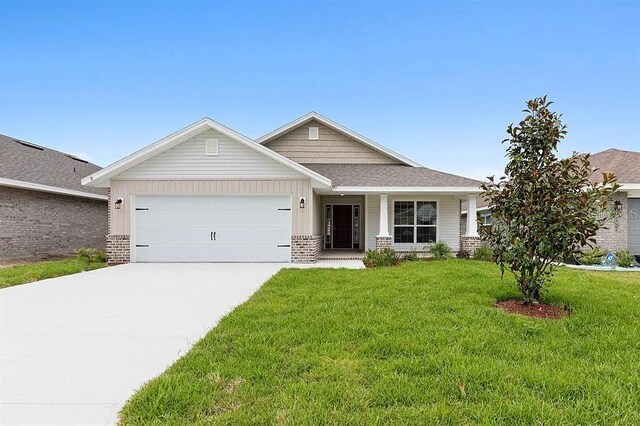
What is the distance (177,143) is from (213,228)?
3050 mm

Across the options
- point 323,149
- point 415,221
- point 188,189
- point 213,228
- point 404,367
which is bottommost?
point 404,367

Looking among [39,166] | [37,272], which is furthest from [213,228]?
[39,166]

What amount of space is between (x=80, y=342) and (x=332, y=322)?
10.0 feet

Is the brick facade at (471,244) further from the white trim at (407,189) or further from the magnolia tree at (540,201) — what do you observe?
the magnolia tree at (540,201)

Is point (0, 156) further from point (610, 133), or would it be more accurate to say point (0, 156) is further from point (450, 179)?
point (610, 133)

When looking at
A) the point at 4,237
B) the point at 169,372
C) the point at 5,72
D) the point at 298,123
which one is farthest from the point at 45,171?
the point at 169,372

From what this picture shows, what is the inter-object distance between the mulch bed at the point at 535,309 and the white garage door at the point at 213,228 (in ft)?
25.0

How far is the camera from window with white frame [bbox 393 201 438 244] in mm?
14672

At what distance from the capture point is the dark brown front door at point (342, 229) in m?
16.4

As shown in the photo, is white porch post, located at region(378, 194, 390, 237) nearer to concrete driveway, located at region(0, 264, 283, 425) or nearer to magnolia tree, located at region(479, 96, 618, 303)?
concrete driveway, located at region(0, 264, 283, 425)

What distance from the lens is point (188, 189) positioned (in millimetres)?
12031

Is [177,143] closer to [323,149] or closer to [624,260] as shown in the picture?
[323,149]

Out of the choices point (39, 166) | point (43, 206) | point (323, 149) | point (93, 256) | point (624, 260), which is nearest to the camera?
point (624, 260)

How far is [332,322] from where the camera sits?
4.73 meters
